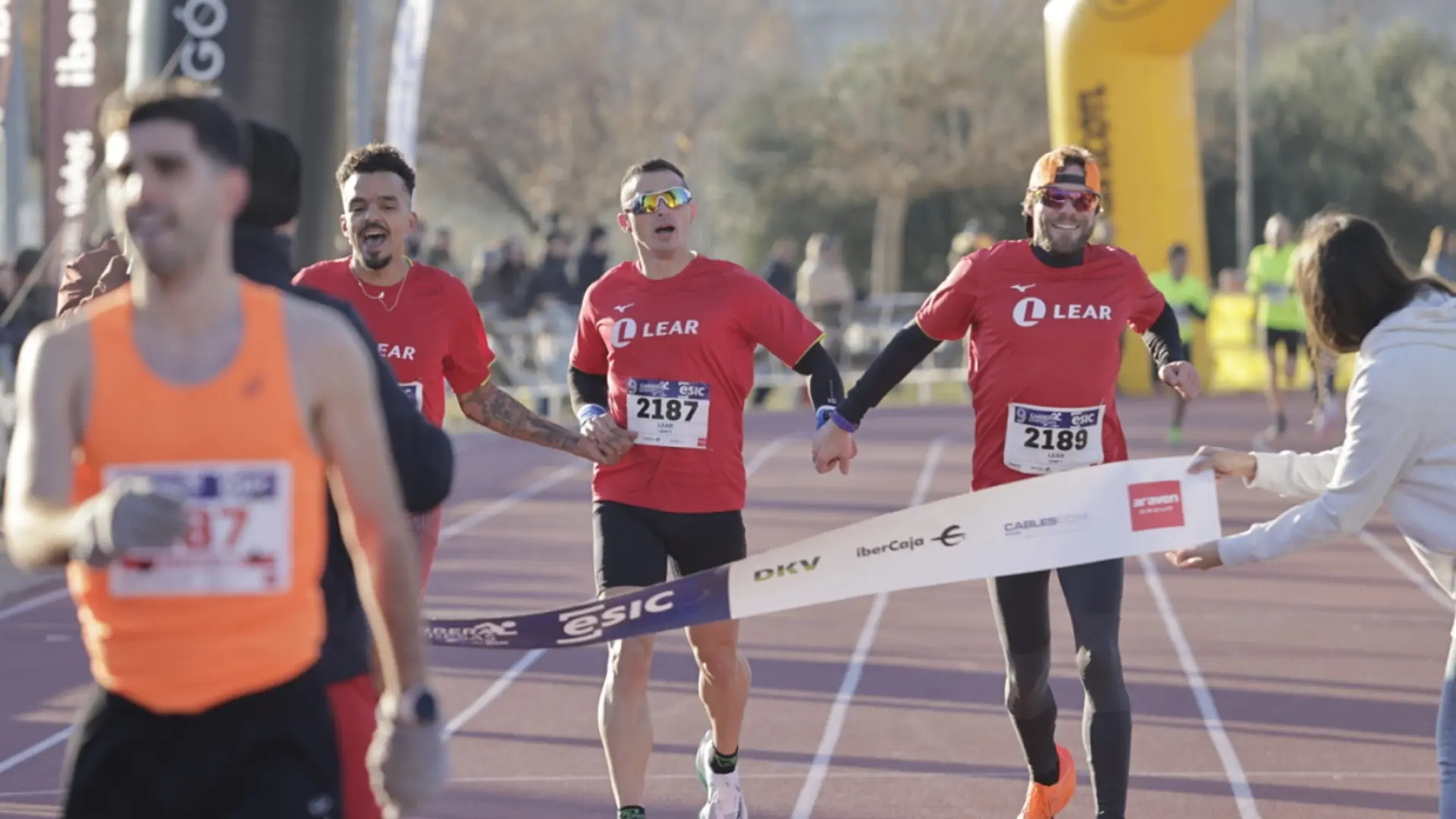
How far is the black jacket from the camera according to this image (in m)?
3.80

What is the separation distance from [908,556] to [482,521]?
1002cm

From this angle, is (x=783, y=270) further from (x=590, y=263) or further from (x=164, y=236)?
(x=164, y=236)

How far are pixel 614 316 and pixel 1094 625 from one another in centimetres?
176

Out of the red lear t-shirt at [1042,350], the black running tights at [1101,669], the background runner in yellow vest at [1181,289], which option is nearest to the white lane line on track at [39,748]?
the red lear t-shirt at [1042,350]

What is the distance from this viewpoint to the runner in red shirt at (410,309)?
6.44 metres

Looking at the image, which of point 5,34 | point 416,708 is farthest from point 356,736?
point 5,34

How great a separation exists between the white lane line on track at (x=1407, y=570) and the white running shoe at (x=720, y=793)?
5.39 m

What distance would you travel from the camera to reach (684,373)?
6.64 metres

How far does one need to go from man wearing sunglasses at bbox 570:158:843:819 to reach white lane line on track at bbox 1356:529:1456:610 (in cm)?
557

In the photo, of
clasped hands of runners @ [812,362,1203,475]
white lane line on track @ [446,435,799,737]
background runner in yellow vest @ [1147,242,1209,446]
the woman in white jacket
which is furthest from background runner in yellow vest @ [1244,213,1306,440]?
the woman in white jacket

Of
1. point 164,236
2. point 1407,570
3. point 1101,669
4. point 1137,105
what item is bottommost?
point 1407,570

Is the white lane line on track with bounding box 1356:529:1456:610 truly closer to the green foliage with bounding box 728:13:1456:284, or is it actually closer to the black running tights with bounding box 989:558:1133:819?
the black running tights with bounding box 989:558:1133:819

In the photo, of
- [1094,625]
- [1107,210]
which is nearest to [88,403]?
[1094,625]

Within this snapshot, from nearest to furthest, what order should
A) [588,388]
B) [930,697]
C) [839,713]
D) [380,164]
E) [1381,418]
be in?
[1381,418] → [380,164] → [588,388] → [839,713] → [930,697]
